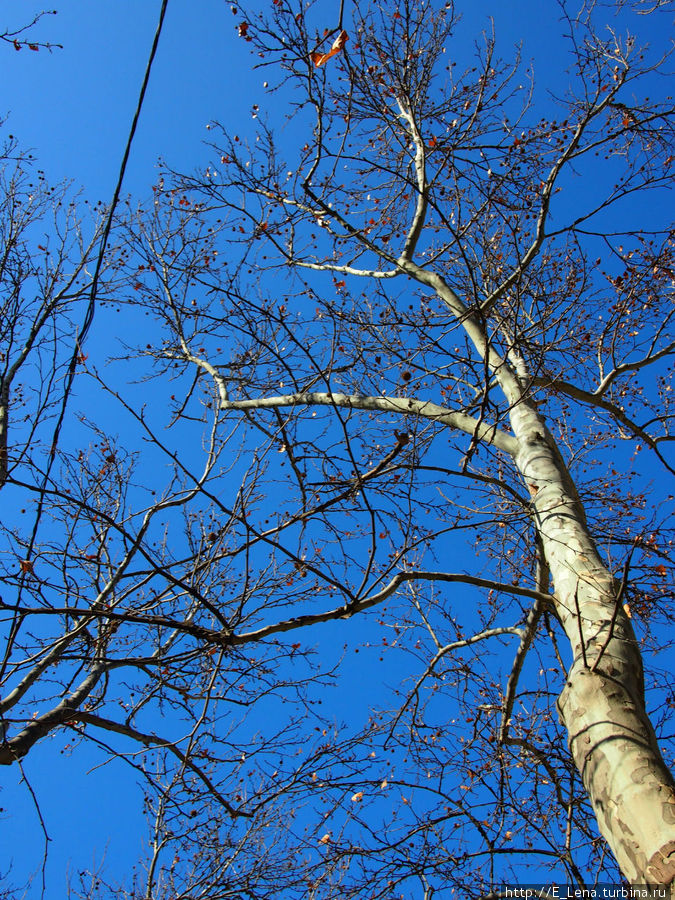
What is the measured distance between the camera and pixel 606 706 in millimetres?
2195

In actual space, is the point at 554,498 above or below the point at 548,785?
above

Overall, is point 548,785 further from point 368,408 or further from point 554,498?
point 368,408

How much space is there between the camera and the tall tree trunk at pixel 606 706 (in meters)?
1.81

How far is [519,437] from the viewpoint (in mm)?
3729

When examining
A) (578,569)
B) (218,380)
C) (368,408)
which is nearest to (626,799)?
(578,569)

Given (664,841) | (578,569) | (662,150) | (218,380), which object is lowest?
(664,841)

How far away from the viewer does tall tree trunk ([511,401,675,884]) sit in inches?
71.4

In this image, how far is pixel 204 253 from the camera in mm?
6027

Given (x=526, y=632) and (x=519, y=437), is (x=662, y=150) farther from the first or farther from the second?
(x=526, y=632)

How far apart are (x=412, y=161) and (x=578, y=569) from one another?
4570 millimetres

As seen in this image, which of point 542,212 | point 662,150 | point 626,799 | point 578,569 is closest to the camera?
point 626,799

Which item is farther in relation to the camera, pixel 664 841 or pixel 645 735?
pixel 645 735

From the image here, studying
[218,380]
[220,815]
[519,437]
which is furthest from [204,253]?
[220,815]

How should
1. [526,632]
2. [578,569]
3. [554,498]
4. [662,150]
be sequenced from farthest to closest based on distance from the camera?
[662,150] → [526,632] → [554,498] → [578,569]
